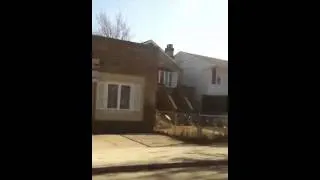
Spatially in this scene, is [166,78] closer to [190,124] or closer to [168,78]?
[168,78]

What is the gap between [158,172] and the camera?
29.2ft

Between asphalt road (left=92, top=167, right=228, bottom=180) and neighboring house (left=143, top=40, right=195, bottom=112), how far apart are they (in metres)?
11.9

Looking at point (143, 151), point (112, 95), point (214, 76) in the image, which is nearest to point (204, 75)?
point (214, 76)

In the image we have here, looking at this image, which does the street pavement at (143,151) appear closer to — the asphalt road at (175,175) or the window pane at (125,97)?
the asphalt road at (175,175)

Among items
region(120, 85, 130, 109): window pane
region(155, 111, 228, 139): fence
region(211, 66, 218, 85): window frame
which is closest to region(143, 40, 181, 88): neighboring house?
region(211, 66, 218, 85): window frame

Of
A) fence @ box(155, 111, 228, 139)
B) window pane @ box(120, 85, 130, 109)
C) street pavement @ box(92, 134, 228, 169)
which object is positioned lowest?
street pavement @ box(92, 134, 228, 169)

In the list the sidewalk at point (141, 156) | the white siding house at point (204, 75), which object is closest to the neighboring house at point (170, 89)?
the white siding house at point (204, 75)

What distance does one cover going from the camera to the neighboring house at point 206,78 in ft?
82.2

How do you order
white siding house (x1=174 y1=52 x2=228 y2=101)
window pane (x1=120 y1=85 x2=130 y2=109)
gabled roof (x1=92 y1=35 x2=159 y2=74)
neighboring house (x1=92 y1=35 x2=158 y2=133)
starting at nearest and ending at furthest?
1. neighboring house (x1=92 y1=35 x2=158 y2=133)
2. gabled roof (x1=92 y1=35 x2=159 y2=74)
3. window pane (x1=120 y1=85 x2=130 y2=109)
4. white siding house (x1=174 y1=52 x2=228 y2=101)

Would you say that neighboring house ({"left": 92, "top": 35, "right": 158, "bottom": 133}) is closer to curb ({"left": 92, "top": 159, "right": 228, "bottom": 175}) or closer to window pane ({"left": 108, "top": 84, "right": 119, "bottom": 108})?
window pane ({"left": 108, "top": 84, "right": 119, "bottom": 108})

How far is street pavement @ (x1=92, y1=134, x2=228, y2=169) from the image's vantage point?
10352 millimetres
